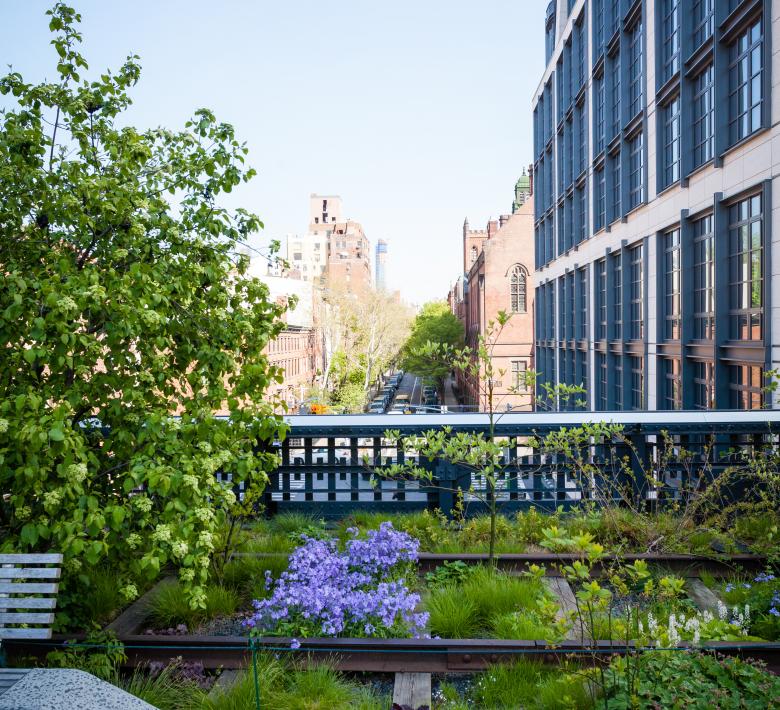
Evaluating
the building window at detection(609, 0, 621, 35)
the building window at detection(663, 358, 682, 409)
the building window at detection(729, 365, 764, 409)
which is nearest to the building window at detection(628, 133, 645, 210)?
the building window at detection(609, 0, 621, 35)

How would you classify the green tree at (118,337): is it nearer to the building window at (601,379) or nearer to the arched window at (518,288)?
the building window at (601,379)

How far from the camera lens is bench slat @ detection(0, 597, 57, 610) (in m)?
4.43

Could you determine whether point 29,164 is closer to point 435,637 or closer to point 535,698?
point 435,637

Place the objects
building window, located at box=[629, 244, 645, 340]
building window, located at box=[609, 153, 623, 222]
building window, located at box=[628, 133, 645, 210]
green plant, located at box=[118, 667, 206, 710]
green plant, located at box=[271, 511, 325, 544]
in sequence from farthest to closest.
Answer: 1. building window, located at box=[609, 153, 623, 222]
2. building window, located at box=[629, 244, 645, 340]
3. building window, located at box=[628, 133, 645, 210]
4. green plant, located at box=[271, 511, 325, 544]
5. green plant, located at box=[118, 667, 206, 710]

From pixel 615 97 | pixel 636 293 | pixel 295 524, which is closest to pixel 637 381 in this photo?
pixel 636 293

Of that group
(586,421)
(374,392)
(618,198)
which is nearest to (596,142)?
(618,198)

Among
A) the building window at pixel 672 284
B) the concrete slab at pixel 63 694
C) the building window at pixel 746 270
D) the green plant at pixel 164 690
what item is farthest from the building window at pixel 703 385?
the concrete slab at pixel 63 694

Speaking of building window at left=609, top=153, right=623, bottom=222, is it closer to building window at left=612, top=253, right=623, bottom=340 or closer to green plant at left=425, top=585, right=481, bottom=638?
building window at left=612, top=253, right=623, bottom=340

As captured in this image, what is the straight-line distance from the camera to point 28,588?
449 centimetres

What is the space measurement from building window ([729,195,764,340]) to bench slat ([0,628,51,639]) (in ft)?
46.6

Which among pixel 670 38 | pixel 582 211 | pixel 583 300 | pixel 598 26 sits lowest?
pixel 583 300

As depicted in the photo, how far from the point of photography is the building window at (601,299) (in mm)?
27469

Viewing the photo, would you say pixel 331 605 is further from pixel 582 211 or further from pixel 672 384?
pixel 582 211

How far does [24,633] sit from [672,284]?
63.7ft
